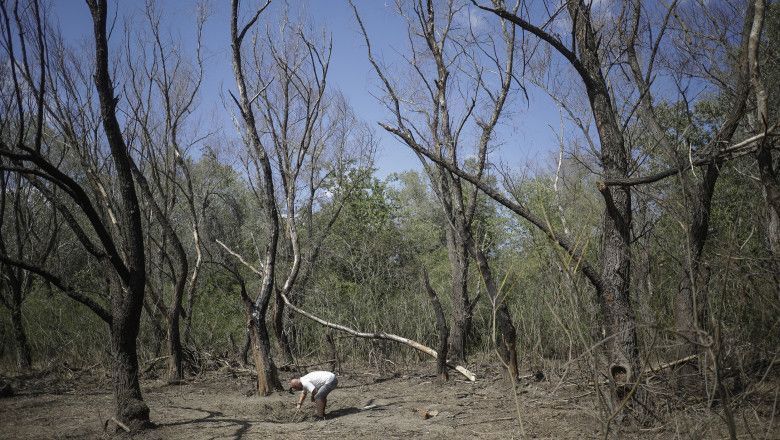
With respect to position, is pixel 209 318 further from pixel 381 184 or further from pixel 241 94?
pixel 381 184

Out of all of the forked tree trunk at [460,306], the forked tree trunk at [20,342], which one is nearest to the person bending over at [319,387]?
the forked tree trunk at [460,306]

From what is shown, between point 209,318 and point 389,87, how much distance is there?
721 cm

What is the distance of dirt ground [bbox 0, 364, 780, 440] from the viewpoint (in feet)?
17.7

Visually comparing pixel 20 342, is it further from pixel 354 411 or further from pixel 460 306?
pixel 460 306

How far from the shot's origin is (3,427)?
6434mm

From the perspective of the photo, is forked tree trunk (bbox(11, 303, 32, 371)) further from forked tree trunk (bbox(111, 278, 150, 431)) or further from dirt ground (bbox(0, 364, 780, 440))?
forked tree trunk (bbox(111, 278, 150, 431))

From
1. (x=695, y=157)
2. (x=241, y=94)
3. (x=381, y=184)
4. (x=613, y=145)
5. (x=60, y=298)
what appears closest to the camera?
(x=695, y=157)

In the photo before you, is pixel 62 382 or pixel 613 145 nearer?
pixel 613 145

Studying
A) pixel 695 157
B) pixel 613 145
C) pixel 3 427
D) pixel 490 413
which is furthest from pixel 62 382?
pixel 695 157

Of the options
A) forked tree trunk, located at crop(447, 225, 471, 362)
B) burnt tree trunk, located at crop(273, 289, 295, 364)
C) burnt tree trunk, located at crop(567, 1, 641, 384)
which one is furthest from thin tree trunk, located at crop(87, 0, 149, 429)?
forked tree trunk, located at crop(447, 225, 471, 362)

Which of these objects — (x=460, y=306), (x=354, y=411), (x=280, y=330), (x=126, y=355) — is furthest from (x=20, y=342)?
(x=460, y=306)

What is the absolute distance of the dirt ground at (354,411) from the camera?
5.39 metres

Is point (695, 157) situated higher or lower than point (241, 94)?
lower

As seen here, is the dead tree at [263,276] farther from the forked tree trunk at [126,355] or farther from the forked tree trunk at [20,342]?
the forked tree trunk at [20,342]
